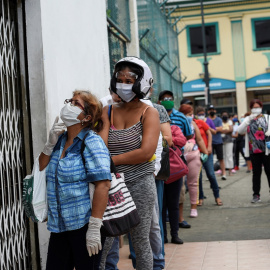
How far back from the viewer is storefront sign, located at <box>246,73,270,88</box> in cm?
3019

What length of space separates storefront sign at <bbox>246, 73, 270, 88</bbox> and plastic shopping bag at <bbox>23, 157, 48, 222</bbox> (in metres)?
27.9

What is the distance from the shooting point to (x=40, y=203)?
3.59 m

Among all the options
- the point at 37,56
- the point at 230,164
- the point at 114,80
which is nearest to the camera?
the point at 114,80

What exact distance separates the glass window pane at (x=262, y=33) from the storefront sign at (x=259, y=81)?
6.19 ft

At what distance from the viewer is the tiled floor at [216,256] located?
19.3 feet

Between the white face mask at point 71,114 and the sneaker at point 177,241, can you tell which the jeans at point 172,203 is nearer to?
the sneaker at point 177,241

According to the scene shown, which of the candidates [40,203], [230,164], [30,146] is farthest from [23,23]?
[230,164]

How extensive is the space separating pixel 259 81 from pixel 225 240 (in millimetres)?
24347

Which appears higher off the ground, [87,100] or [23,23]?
[23,23]

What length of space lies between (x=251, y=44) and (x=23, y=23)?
2695 centimetres

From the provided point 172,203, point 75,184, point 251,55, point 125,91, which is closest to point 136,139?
point 125,91

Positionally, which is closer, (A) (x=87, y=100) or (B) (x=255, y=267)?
(A) (x=87, y=100)

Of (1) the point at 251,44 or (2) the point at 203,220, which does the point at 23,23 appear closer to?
(2) the point at 203,220

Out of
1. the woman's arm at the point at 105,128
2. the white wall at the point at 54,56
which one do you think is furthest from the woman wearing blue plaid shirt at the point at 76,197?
the white wall at the point at 54,56
